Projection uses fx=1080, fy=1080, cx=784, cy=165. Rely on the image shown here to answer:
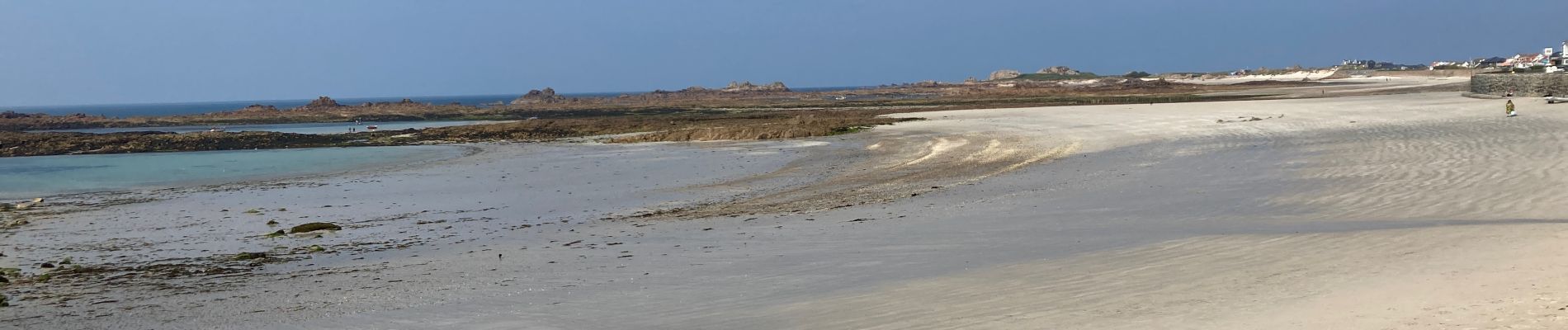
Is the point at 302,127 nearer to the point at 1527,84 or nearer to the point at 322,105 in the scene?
the point at 322,105

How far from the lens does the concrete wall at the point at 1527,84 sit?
3073cm

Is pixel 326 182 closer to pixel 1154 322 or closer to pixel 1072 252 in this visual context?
pixel 1072 252

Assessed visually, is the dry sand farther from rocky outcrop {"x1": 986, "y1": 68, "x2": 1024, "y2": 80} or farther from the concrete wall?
rocky outcrop {"x1": 986, "y1": 68, "x2": 1024, "y2": 80}

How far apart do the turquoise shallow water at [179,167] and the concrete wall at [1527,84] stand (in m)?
30.4

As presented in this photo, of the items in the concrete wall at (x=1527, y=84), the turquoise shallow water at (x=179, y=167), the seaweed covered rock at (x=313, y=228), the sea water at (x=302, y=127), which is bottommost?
the seaweed covered rock at (x=313, y=228)

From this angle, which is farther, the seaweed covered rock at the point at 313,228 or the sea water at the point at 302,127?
the sea water at the point at 302,127

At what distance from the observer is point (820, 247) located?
373 inches

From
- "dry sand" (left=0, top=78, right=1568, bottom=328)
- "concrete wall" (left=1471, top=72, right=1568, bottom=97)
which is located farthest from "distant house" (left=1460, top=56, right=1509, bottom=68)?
"dry sand" (left=0, top=78, right=1568, bottom=328)

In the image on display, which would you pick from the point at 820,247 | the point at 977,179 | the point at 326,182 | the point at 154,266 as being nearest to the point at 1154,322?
the point at 820,247

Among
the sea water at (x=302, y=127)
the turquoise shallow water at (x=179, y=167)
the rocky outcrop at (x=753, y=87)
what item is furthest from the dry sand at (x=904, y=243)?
the rocky outcrop at (x=753, y=87)

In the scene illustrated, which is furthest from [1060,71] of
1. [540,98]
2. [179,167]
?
[179,167]

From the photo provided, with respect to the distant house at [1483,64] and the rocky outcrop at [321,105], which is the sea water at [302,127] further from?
the distant house at [1483,64]

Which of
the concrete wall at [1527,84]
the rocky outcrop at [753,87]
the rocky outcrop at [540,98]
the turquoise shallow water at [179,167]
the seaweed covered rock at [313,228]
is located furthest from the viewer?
the rocky outcrop at [753,87]

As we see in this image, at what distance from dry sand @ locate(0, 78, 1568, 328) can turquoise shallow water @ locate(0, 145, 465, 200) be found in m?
2.50
